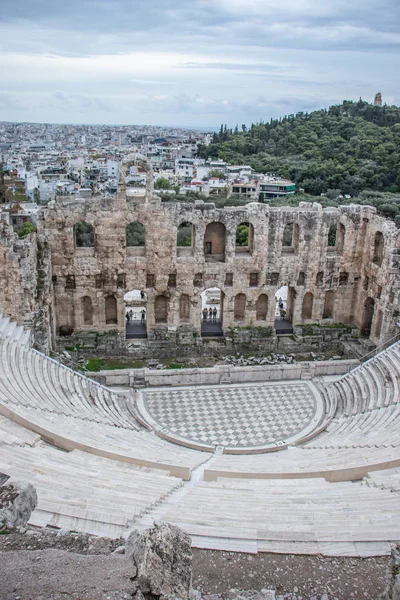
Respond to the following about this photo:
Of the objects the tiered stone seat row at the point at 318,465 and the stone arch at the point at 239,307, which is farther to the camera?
the stone arch at the point at 239,307

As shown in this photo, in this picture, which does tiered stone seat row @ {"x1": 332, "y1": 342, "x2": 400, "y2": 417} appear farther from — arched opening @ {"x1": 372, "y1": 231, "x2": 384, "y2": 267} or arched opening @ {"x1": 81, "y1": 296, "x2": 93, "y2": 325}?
arched opening @ {"x1": 81, "y1": 296, "x2": 93, "y2": 325}

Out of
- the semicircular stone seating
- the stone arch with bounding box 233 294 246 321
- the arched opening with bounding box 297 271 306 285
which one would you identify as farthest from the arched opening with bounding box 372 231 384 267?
the stone arch with bounding box 233 294 246 321

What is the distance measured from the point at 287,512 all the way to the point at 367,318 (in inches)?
767

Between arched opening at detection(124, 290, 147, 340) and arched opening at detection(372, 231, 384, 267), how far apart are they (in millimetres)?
12751

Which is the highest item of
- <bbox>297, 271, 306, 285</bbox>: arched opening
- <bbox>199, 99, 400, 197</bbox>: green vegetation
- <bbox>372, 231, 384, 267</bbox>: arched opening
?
<bbox>199, 99, 400, 197</bbox>: green vegetation

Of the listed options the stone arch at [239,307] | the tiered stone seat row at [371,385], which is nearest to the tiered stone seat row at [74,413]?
the tiered stone seat row at [371,385]

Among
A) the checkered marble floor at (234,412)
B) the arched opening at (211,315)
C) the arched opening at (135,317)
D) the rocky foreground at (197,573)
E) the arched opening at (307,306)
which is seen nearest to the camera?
the rocky foreground at (197,573)

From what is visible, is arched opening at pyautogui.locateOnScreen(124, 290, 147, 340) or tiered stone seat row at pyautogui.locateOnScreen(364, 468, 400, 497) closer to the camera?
tiered stone seat row at pyautogui.locateOnScreen(364, 468, 400, 497)

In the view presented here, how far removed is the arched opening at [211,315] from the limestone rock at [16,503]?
2042cm

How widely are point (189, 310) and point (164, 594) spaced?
22.2 metres

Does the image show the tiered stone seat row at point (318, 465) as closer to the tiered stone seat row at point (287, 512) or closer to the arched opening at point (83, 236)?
the tiered stone seat row at point (287, 512)

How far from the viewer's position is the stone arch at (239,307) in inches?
1155

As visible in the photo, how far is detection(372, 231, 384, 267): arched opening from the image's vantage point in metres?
27.8

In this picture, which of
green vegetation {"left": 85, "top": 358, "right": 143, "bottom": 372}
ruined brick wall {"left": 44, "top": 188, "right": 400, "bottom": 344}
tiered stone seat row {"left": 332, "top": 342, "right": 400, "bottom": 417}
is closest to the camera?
tiered stone seat row {"left": 332, "top": 342, "right": 400, "bottom": 417}
